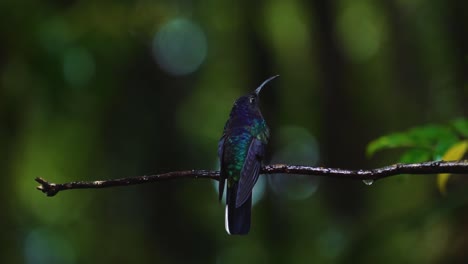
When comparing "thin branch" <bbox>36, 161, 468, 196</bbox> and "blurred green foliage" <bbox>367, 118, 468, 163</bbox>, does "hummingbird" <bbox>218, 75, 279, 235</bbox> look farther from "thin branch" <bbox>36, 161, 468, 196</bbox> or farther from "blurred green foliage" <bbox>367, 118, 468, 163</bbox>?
"blurred green foliage" <bbox>367, 118, 468, 163</bbox>

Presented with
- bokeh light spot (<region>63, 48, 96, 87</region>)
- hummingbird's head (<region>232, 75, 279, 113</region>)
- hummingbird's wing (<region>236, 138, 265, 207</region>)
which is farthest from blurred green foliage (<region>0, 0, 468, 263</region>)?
hummingbird's wing (<region>236, 138, 265, 207</region>)

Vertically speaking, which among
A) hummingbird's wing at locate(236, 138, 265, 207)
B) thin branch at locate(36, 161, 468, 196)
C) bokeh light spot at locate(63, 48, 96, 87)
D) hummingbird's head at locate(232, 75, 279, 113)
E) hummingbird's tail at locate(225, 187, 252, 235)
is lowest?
hummingbird's tail at locate(225, 187, 252, 235)

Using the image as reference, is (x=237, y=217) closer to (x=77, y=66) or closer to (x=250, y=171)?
(x=250, y=171)

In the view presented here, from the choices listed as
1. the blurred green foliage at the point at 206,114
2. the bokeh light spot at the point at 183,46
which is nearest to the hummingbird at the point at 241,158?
the blurred green foliage at the point at 206,114

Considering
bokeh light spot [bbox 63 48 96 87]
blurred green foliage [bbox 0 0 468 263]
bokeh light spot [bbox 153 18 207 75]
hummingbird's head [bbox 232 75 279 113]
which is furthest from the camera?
bokeh light spot [bbox 153 18 207 75]

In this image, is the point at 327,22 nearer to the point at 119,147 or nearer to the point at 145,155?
the point at 145,155

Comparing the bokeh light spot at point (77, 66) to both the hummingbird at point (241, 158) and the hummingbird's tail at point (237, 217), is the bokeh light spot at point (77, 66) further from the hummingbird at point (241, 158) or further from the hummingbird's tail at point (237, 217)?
the hummingbird's tail at point (237, 217)

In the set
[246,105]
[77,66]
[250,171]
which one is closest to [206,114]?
[77,66]

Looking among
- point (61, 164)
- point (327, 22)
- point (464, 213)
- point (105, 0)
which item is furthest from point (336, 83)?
point (61, 164)
